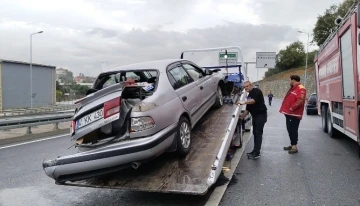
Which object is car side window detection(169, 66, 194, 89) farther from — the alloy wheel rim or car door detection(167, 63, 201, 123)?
the alloy wheel rim

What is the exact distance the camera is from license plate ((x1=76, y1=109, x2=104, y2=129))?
473cm

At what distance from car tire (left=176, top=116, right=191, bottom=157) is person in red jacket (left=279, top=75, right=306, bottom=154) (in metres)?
3.37

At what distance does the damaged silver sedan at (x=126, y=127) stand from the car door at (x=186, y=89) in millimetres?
29

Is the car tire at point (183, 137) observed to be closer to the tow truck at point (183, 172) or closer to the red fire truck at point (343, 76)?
the tow truck at point (183, 172)

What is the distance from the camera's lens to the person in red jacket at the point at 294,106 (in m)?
8.10

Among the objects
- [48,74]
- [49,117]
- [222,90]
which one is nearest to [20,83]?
[48,74]

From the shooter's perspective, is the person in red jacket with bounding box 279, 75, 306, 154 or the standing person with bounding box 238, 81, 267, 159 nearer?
the standing person with bounding box 238, 81, 267, 159

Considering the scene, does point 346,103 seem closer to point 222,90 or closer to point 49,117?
point 222,90

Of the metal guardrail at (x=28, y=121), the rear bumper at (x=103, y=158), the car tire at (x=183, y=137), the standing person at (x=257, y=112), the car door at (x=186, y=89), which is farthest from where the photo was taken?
the metal guardrail at (x=28, y=121)

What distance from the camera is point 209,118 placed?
295 inches

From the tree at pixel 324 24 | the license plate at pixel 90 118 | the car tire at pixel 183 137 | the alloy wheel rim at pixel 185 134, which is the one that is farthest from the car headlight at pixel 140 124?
the tree at pixel 324 24

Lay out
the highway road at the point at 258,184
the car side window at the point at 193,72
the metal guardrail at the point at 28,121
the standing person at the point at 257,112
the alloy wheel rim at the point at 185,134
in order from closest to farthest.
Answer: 1. the highway road at the point at 258,184
2. the alloy wheel rim at the point at 185,134
3. the car side window at the point at 193,72
4. the standing person at the point at 257,112
5. the metal guardrail at the point at 28,121

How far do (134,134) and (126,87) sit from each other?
693 mm

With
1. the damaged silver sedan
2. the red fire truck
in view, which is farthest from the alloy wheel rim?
the red fire truck
